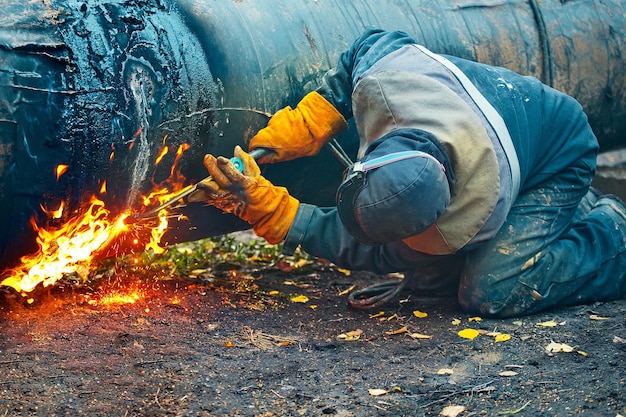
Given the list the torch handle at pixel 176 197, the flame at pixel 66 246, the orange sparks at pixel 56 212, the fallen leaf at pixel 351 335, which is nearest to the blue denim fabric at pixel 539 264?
the fallen leaf at pixel 351 335

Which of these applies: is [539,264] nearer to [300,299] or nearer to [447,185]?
[447,185]

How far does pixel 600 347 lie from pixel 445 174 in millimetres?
947

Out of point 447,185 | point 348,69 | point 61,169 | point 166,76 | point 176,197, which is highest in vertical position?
point 166,76

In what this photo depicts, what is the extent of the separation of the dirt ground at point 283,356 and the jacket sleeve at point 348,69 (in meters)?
0.96

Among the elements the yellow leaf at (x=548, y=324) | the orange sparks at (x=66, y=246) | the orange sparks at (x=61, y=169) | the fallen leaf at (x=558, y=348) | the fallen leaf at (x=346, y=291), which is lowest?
the fallen leaf at (x=346, y=291)

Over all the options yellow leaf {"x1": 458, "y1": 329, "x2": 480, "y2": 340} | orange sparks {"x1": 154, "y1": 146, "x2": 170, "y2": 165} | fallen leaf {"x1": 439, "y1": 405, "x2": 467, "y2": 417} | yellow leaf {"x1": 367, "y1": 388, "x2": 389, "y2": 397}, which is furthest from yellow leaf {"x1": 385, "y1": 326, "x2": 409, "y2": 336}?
orange sparks {"x1": 154, "y1": 146, "x2": 170, "y2": 165}

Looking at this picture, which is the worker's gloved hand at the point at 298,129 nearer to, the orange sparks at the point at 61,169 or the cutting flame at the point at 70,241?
the cutting flame at the point at 70,241

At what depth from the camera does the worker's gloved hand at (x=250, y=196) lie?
307 centimetres

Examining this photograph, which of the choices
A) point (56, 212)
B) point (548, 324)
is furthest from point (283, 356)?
point (548, 324)

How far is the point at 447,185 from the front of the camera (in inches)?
107

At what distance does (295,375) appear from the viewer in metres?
2.80

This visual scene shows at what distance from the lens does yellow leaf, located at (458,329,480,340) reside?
3.16 metres

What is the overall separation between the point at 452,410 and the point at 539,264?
1.08m

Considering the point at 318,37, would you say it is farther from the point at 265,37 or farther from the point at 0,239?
the point at 0,239
